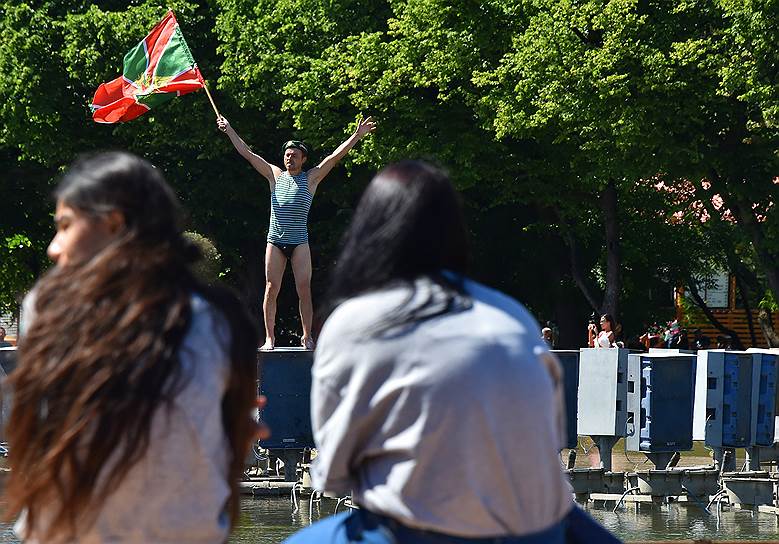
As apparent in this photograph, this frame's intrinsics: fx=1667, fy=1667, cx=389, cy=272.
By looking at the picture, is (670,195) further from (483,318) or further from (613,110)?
(483,318)

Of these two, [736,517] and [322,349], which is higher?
[322,349]

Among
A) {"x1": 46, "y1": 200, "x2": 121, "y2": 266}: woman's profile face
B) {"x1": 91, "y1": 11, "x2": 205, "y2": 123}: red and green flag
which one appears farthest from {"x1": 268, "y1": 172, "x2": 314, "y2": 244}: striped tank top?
{"x1": 46, "y1": 200, "x2": 121, "y2": 266}: woman's profile face

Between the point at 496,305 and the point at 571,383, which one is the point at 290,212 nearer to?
the point at 571,383

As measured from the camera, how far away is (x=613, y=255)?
3844 cm

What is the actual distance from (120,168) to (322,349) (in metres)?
0.60

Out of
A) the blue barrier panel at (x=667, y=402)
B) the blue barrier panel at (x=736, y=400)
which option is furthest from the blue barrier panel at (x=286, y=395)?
the blue barrier panel at (x=736, y=400)

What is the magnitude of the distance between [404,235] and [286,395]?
11311mm

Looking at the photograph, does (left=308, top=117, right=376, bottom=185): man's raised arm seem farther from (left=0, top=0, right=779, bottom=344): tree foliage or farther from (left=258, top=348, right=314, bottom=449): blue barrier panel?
(left=0, top=0, right=779, bottom=344): tree foliage

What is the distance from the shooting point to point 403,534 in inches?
145

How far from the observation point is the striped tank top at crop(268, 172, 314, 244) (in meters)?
15.8

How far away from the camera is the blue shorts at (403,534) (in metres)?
3.66

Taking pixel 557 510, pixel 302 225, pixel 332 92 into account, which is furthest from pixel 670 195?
pixel 557 510

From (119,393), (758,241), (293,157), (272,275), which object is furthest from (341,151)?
(758,241)

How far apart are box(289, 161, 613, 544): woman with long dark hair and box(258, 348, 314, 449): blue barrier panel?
11.2 metres
